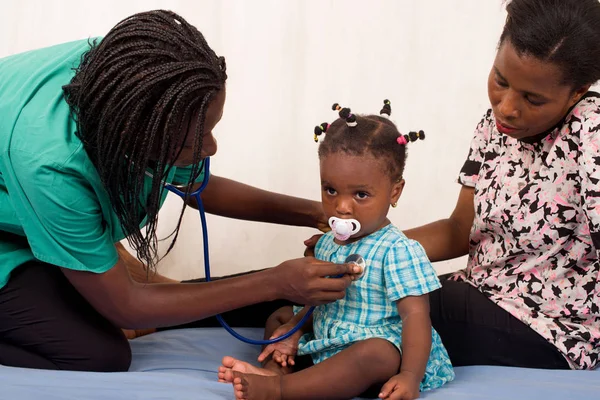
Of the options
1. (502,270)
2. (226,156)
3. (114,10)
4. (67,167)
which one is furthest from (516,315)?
(114,10)

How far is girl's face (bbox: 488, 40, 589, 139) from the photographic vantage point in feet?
5.57

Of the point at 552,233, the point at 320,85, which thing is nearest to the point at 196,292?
the point at 552,233

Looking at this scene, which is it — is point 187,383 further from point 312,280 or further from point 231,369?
point 312,280

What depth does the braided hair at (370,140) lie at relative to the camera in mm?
1741

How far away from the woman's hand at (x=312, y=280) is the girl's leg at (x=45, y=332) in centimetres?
46

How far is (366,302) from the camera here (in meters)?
1.76

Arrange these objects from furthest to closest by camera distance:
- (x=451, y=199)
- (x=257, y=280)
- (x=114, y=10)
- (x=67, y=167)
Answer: (x=114, y=10)
(x=451, y=199)
(x=257, y=280)
(x=67, y=167)

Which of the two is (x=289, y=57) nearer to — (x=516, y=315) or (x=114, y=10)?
(x=114, y=10)

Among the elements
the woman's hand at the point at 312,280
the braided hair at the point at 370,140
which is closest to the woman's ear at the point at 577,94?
the braided hair at the point at 370,140

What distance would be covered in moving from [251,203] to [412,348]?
77cm

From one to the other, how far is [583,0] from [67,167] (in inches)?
44.0

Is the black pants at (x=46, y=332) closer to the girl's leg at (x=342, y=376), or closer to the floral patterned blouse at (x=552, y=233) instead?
the girl's leg at (x=342, y=376)

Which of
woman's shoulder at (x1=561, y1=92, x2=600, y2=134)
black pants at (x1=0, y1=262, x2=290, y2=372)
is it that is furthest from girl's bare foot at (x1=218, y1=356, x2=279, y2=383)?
woman's shoulder at (x1=561, y1=92, x2=600, y2=134)

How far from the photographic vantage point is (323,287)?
166 cm
